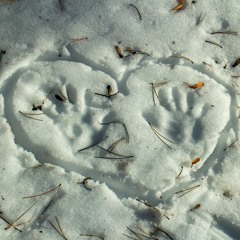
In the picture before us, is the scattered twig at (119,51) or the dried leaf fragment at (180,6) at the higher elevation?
the dried leaf fragment at (180,6)

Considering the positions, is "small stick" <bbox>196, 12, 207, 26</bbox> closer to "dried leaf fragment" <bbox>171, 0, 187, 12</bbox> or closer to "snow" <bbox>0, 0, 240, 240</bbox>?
"snow" <bbox>0, 0, 240, 240</bbox>

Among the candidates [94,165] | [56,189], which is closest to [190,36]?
[94,165]

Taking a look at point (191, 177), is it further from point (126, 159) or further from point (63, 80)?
point (63, 80)

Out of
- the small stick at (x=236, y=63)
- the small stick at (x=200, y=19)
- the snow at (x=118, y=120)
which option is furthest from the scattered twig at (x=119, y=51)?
the small stick at (x=236, y=63)

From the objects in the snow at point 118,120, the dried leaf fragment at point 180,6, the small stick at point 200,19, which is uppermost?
the dried leaf fragment at point 180,6

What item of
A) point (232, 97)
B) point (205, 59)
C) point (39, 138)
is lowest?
point (39, 138)

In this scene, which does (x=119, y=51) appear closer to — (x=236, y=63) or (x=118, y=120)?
(x=118, y=120)

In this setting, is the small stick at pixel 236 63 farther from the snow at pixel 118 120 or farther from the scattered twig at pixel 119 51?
the scattered twig at pixel 119 51

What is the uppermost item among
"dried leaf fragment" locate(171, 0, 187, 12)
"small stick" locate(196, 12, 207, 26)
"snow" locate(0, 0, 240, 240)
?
"dried leaf fragment" locate(171, 0, 187, 12)

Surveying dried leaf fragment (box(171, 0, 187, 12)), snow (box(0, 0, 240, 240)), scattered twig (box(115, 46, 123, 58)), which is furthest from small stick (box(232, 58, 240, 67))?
scattered twig (box(115, 46, 123, 58))
